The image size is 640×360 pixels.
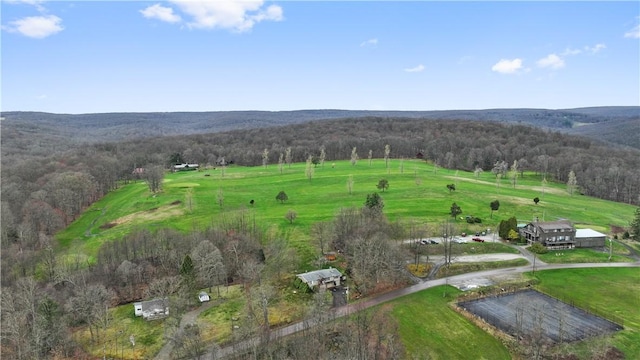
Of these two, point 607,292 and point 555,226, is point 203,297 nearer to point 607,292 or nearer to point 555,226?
point 607,292

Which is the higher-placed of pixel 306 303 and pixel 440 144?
pixel 440 144

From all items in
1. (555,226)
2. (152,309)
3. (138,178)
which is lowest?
(152,309)

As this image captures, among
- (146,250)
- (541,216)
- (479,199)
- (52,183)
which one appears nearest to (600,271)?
(541,216)

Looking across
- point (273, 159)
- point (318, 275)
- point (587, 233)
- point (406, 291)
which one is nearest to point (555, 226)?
point (587, 233)

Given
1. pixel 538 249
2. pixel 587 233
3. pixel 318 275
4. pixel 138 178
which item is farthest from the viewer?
pixel 138 178

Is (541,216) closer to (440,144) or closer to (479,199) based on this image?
(479,199)

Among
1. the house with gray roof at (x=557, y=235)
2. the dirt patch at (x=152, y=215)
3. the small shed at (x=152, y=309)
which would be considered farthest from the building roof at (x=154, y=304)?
the house with gray roof at (x=557, y=235)
